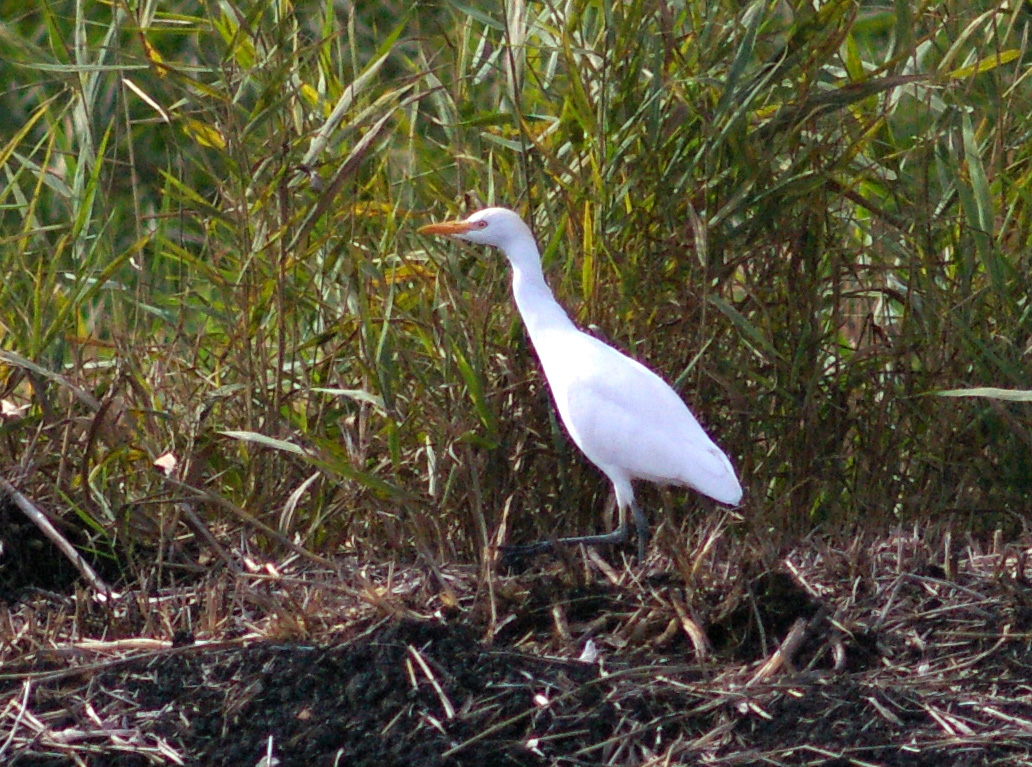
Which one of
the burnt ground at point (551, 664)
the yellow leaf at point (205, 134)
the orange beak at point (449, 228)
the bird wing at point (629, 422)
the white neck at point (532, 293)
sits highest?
the yellow leaf at point (205, 134)

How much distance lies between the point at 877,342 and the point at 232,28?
1.53 metres

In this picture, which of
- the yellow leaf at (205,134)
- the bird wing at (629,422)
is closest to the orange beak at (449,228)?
the bird wing at (629,422)

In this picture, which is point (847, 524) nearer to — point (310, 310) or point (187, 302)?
point (310, 310)

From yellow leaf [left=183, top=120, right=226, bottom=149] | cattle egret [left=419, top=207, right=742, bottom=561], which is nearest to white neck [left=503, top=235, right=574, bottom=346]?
cattle egret [left=419, top=207, right=742, bottom=561]

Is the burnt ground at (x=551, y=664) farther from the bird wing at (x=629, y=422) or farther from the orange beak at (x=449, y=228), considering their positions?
the orange beak at (x=449, y=228)

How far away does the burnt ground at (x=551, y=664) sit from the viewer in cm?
222

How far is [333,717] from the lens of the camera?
227 centimetres

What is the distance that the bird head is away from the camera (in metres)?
3.13

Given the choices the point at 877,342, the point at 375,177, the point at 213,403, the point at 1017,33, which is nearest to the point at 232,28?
the point at 375,177

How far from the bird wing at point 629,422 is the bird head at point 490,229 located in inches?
8.5

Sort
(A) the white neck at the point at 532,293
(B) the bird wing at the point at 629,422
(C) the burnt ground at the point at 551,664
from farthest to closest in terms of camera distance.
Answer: (A) the white neck at the point at 532,293 < (B) the bird wing at the point at 629,422 < (C) the burnt ground at the point at 551,664

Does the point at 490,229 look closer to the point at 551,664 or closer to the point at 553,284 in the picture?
the point at 553,284

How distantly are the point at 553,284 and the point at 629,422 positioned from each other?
1.69 ft

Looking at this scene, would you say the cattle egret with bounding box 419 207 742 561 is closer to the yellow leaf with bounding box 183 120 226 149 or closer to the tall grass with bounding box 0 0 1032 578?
the tall grass with bounding box 0 0 1032 578
